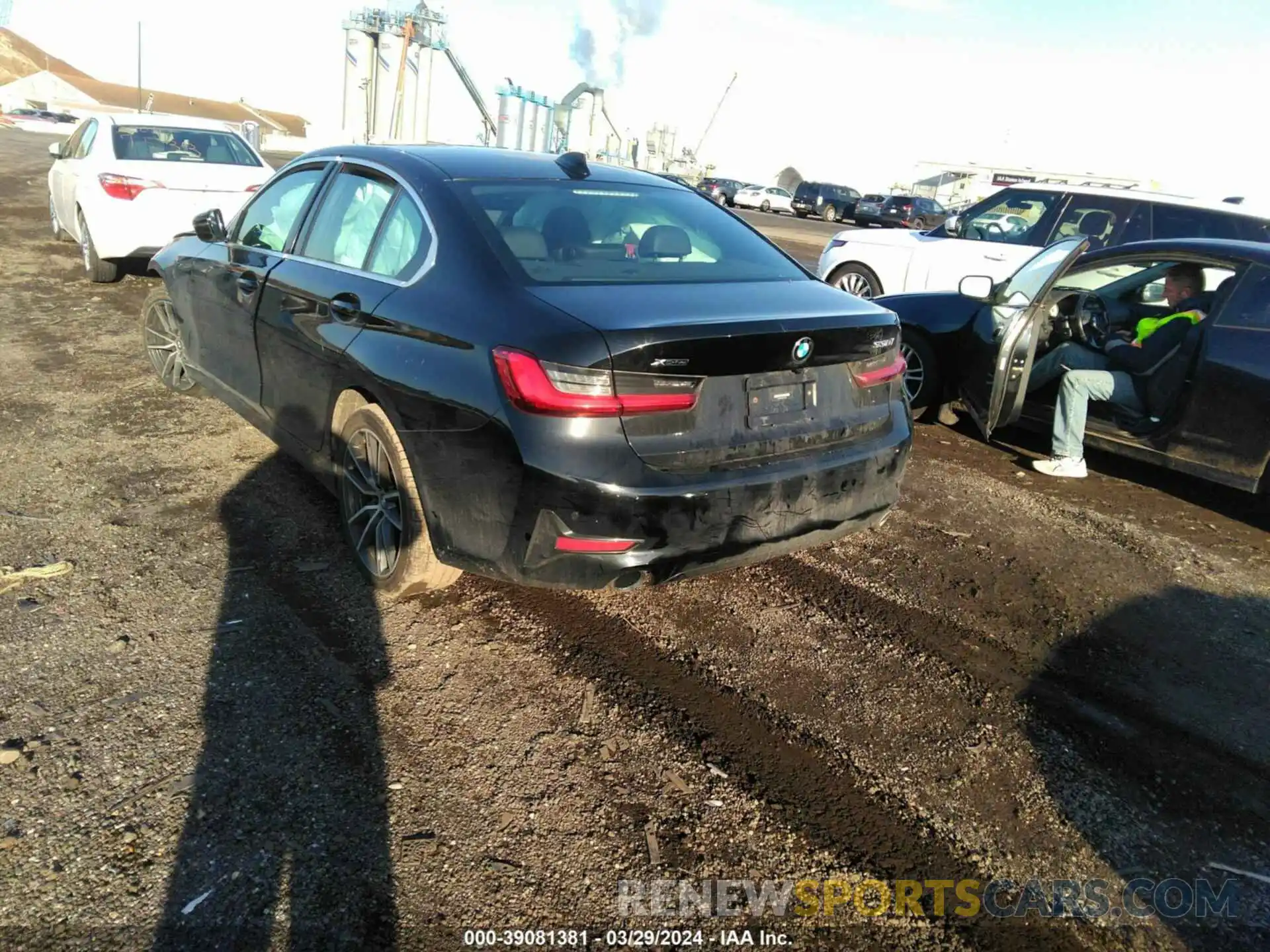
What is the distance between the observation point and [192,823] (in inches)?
92.6

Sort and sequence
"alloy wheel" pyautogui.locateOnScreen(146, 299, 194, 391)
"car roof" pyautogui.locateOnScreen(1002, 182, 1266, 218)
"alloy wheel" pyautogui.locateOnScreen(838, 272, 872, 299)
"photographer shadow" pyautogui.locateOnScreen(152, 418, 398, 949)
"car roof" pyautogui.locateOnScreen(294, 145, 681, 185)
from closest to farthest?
1. "photographer shadow" pyautogui.locateOnScreen(152, 418, 398, 949)
2. "car roof" pyautogui.locateOnScreen(294, 145, 681, 185)
3. "alloy wheel" pyautogui.locateOnScreen(146, 299, 194, 391)
4. "car roof" pyautogui.locateOnScreen(1002, 182, 1266, 218)
5. "alloy wheel" pyautogui.locateOnScreen(838, 272, 872, 299)

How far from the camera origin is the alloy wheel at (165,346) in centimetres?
563

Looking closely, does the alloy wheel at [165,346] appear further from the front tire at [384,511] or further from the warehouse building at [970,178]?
the warehouse building at [970,178]

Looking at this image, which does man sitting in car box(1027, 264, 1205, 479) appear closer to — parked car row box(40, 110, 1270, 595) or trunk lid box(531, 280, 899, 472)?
parked car row box(40, 110, 1270, 595)

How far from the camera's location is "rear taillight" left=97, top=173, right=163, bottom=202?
8.66 m

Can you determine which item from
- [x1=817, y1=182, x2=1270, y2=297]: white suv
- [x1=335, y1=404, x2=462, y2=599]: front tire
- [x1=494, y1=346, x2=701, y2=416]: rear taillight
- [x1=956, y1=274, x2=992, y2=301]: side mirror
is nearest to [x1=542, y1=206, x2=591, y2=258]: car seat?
[x1=494, y1=346, x2=701, y2=416]: rear taillight

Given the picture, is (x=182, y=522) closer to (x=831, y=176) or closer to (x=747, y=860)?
(x=747, y=860)

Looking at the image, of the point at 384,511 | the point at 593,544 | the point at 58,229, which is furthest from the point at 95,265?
the point at 593,544

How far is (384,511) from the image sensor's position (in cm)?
350

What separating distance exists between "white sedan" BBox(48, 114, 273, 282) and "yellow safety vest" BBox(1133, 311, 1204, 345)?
7.67 m

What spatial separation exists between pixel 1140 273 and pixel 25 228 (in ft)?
45.7

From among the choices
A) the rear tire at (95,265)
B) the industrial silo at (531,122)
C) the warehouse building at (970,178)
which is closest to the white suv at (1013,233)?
the rear tire at (95,265)

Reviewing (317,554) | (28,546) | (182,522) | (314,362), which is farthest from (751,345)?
(28,546)

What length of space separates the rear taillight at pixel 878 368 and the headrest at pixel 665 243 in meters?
0.83
